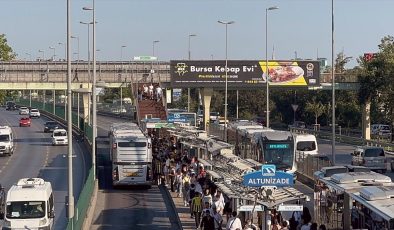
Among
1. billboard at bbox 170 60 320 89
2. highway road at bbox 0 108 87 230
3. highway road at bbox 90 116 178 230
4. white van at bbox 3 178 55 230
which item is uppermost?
billboard at bbox 170 60 320 89

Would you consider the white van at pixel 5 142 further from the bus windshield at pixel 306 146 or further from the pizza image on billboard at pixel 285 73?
the bus windshield at pixel 306 146

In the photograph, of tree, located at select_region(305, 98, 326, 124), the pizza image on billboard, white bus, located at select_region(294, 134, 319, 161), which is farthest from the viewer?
tree, located at select_region(305, 98, 326, 124)

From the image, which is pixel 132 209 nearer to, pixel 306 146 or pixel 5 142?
pixel 306 146

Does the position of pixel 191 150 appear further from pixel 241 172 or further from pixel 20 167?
pixel 241 172

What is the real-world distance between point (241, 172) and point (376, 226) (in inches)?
314

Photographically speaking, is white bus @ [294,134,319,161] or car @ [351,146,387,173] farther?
white bus @ [294,134,319,161]

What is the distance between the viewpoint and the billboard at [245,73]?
76.8 metres

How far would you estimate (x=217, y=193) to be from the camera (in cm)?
2833

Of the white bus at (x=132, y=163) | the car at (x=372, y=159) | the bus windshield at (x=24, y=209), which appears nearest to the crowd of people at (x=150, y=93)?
the car at (x=372, y=159)

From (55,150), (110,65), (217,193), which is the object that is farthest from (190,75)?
(217,193)

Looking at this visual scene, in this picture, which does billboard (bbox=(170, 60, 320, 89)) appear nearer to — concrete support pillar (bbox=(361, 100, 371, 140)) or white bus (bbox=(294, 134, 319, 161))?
concrete support pillar (bbox=(361, 100, 371, 140))

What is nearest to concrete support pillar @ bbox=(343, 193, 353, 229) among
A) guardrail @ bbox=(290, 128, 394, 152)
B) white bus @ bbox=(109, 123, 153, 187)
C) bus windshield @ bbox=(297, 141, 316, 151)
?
white bus @ bbox=(109, 123, 153, 187)

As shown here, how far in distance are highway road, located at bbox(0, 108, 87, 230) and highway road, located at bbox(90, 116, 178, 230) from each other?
4.45 feet

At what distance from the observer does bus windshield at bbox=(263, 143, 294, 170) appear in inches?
1758
